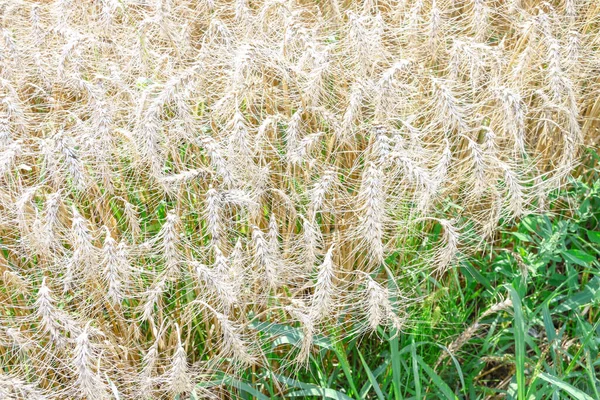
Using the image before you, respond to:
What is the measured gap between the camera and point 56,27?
6.40ft

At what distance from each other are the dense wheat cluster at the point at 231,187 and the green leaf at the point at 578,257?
20 centimetres

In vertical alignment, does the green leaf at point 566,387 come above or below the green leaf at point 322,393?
above

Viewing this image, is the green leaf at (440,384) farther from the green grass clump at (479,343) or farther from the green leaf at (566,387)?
the green leaf at (566,387)

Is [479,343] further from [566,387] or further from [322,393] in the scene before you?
[322,393]

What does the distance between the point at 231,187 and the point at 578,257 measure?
924mm

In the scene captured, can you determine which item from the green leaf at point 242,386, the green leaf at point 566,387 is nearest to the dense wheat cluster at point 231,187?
the green leaf at point 242,386

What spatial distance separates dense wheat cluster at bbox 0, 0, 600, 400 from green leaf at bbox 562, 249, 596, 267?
0.66 feet

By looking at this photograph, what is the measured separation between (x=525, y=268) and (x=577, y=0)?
110 cm

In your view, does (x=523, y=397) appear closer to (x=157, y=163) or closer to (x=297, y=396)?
(x=297, y=396)

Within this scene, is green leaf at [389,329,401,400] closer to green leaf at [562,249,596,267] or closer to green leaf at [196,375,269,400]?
green leaf at [196,375,269,400]

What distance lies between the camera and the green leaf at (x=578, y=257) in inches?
68.3

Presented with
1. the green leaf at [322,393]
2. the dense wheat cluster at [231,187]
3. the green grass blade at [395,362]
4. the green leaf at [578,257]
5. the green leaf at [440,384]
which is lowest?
the green leaf at [322,393]

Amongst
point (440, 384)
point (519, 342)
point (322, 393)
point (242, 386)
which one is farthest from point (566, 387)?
point (242, 386)

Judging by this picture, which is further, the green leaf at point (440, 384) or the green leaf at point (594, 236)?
the green leaf at point (594, 236)
